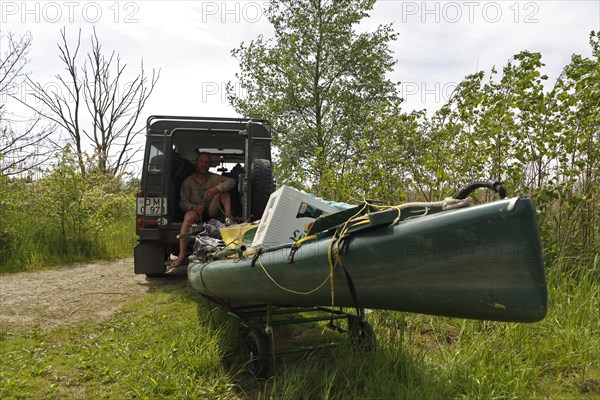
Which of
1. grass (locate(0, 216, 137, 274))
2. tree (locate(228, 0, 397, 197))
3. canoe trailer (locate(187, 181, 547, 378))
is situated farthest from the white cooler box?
tree (locate(228, 0, 397, 197))

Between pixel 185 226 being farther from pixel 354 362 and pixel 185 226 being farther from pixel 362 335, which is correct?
pixel 354 362

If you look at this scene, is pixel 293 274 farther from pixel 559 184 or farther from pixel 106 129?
pixel 106 129

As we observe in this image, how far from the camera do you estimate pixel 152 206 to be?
6438mm

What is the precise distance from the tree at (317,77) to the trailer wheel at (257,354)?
15.1 m

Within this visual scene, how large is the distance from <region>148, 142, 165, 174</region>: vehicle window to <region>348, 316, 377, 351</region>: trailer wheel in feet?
13.1

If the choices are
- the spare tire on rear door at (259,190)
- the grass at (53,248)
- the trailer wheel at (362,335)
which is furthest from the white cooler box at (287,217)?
the grass at (53,248)

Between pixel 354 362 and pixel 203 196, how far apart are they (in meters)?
4.19

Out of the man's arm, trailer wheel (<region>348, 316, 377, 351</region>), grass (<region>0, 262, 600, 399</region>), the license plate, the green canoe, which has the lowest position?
grass (<region>0, 262, 600, 399</region>)

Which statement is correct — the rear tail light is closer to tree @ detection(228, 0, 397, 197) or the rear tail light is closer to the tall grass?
the tall grass

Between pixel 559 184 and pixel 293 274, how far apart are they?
299cm

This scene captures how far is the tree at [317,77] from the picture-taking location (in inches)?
740

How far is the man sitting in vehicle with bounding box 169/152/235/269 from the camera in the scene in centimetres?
646

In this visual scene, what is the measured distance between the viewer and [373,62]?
63.1ft

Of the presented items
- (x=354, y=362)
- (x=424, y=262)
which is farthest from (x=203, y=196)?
(x=424, y=262)
